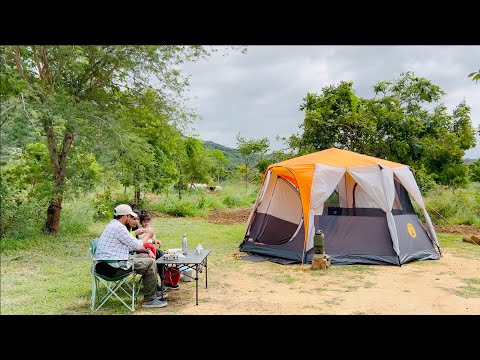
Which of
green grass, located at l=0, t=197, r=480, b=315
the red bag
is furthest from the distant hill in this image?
the red bag

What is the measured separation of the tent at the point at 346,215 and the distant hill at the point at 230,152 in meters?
9.13

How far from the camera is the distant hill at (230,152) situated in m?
16.3

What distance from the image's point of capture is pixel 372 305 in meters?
4.03

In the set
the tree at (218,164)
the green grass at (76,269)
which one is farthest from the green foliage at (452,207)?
the tree at (218,164)

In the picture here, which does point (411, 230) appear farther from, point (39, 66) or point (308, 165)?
point (39, 66)

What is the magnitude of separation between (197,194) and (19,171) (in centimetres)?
907

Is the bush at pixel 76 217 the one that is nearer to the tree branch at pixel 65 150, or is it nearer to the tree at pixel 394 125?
the tree branch at pixel 65 150

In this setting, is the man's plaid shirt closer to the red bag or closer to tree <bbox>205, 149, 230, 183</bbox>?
the red bag

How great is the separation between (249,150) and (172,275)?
11.9 metres

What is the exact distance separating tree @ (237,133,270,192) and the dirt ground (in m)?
10.0

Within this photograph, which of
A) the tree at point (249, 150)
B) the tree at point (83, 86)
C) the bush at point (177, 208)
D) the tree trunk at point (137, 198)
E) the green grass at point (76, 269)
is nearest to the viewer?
the green grass at point (76, 269)

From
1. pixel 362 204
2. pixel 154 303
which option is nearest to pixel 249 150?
pixel 362 204

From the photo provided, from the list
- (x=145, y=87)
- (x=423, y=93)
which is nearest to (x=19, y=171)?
(x=145, y=87)
